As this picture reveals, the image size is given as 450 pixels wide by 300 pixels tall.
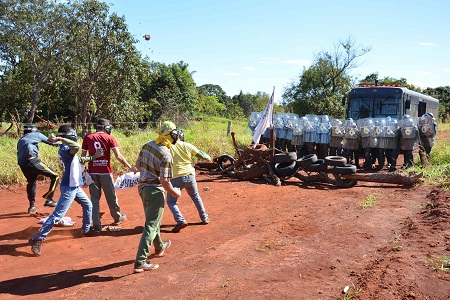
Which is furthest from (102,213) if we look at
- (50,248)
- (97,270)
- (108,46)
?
(108,46)

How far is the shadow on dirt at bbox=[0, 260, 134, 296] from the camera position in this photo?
14.1ft

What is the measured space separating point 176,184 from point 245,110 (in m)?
45.7

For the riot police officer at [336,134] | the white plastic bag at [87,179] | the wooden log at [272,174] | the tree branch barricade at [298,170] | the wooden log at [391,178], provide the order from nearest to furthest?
the white plastic bag at [87,179] < the wooden log at [391,178] < the tree branch barricade at [298,170] < the wooden log at [272,174] < the riot police officer at [336,134]

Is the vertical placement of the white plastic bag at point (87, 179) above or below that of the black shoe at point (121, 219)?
above

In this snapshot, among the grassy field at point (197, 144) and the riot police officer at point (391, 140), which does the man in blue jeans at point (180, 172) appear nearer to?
the grassy field at point (197, 144)

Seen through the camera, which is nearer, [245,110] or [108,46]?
[108,46]

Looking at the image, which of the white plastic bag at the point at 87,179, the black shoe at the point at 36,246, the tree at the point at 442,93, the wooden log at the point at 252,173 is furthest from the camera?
the tree at the point at 442,93

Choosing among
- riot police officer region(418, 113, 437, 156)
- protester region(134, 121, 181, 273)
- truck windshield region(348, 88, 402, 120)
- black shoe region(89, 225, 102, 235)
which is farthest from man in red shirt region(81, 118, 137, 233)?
truck windshield region(348, 88, 402, 120)

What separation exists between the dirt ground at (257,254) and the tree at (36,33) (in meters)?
12.7

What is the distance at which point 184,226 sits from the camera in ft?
21.0

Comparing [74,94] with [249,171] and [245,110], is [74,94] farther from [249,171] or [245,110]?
[245,110]

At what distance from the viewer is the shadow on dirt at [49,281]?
4.30 m

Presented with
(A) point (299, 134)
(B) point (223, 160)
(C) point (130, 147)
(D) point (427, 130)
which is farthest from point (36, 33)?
(D) point (427, 130)

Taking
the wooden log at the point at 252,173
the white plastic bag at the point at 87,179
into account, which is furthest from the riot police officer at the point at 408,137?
the white plastic bag at the point at 87,179
